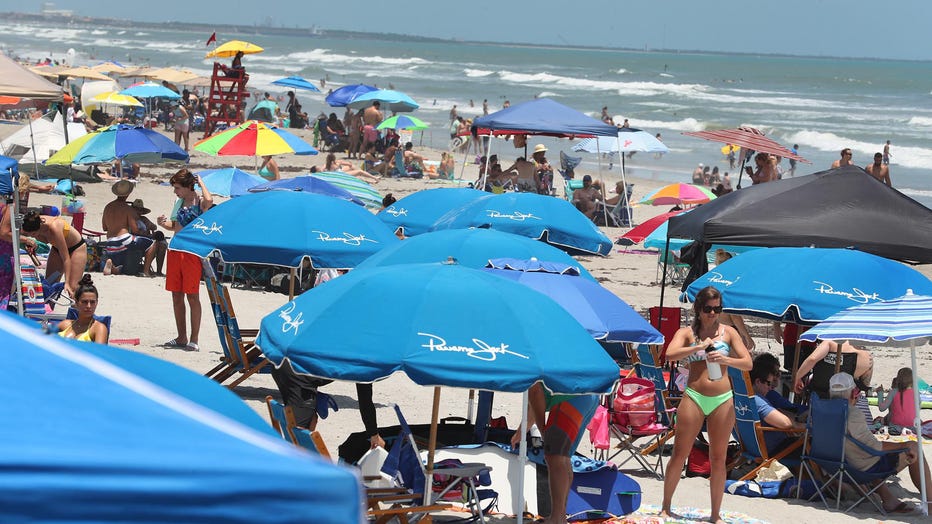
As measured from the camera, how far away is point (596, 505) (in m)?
6.27

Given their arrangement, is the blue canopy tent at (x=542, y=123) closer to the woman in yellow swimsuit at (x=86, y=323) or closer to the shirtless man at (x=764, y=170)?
the shirtless man at (x=764, y=170)

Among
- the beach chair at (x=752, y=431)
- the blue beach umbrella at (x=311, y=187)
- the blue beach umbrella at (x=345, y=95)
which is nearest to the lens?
the beach chair at (x=752, y=431)

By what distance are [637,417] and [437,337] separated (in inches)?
122

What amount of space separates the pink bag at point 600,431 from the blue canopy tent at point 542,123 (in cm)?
882

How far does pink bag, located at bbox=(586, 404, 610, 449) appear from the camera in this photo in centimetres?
743

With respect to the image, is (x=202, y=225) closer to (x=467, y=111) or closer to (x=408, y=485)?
(x=408, y=485)

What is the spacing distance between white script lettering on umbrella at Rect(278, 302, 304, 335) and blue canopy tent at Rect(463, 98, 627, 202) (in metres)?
10.9

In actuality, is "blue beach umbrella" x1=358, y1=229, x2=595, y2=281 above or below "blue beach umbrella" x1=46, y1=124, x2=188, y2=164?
above

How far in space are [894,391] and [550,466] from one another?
309 centimetres

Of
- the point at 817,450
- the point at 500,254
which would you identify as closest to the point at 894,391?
the point at 817,450

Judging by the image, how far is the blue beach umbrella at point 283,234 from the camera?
306 inches

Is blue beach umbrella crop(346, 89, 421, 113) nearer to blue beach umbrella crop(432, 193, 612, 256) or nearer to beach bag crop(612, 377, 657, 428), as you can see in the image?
blue beach umbrella crop(432, 193, 612, 256)

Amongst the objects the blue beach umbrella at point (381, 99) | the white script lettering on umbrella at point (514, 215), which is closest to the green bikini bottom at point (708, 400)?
the white script lettering on umbrella at point (514, 215)

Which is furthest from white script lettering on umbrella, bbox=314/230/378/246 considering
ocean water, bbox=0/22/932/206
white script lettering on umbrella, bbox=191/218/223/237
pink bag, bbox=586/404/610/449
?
ocean water, bbox=0/22/932/206
